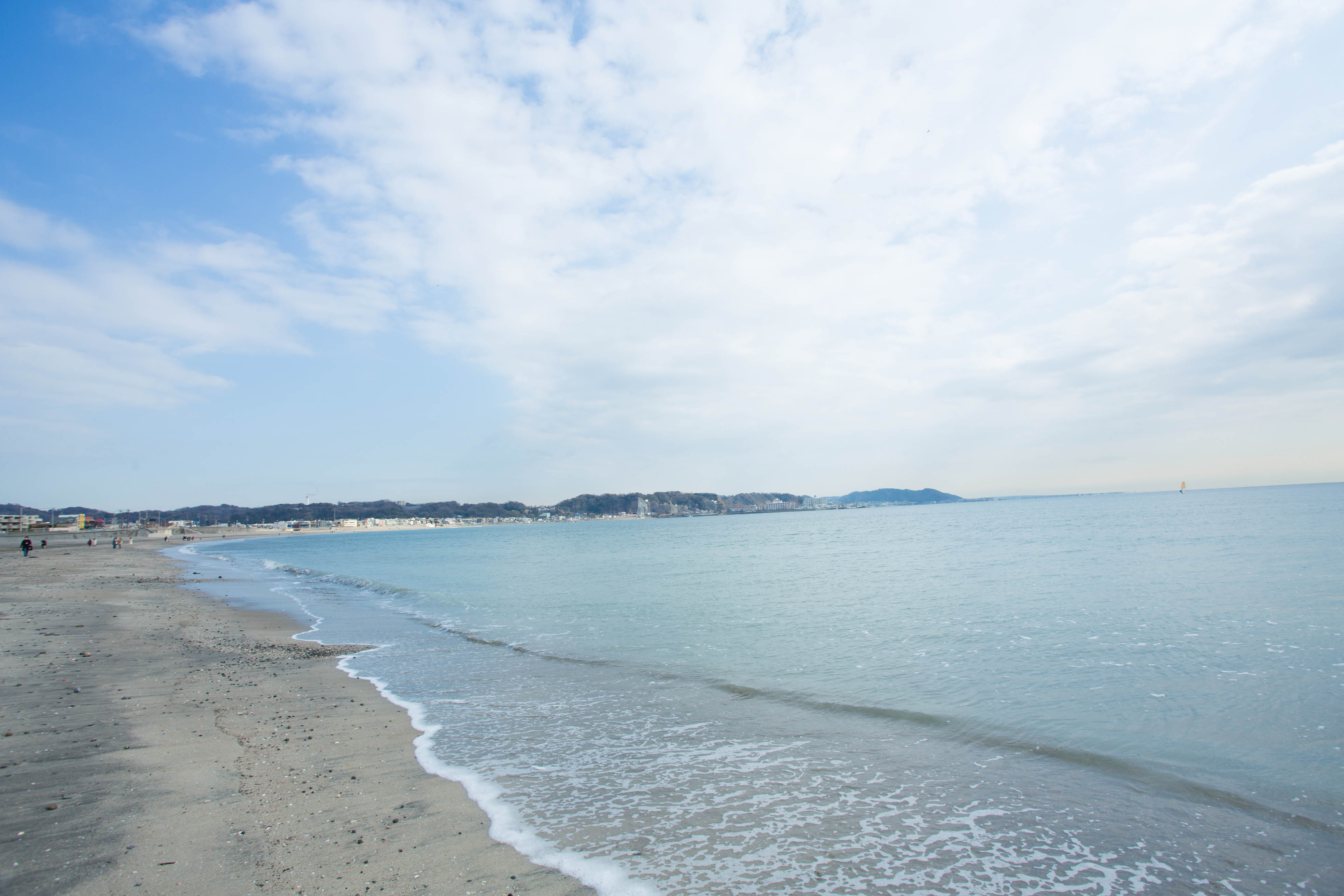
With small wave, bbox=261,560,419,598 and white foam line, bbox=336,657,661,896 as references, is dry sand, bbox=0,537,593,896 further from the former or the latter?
small wave, bbox=261,560,419,598

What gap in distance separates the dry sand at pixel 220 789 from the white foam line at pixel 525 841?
0.39 feet

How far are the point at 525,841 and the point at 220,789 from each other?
139 inches

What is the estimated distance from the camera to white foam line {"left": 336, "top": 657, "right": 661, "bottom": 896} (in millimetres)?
5031

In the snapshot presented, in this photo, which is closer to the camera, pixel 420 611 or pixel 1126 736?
pixel 1126 736

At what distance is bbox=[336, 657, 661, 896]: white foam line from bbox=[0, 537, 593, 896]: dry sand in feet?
0.39

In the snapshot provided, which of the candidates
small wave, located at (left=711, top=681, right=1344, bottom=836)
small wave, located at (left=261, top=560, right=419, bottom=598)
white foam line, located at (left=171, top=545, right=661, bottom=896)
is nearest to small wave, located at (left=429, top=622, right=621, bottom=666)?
small wave, located at (left=711, top=681, right=1344, bottom=836)

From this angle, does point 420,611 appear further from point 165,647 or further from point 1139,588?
point 1139,588

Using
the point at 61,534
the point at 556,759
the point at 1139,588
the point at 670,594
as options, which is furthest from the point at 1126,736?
the point at 61,534

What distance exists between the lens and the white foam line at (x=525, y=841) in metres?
5.03

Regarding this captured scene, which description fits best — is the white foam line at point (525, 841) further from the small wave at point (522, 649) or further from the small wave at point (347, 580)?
the small wave at point (347, 580)

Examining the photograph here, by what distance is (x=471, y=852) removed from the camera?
5.41m

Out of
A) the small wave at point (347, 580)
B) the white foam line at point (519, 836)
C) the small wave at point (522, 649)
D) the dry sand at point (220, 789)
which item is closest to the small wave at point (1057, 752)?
the small wave at point (522, 649)

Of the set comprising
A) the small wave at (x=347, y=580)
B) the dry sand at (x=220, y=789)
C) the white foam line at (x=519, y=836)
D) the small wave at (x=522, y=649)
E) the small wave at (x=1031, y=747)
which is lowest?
the small wave at (x=347, y=580)

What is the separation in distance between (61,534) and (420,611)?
167 meters
